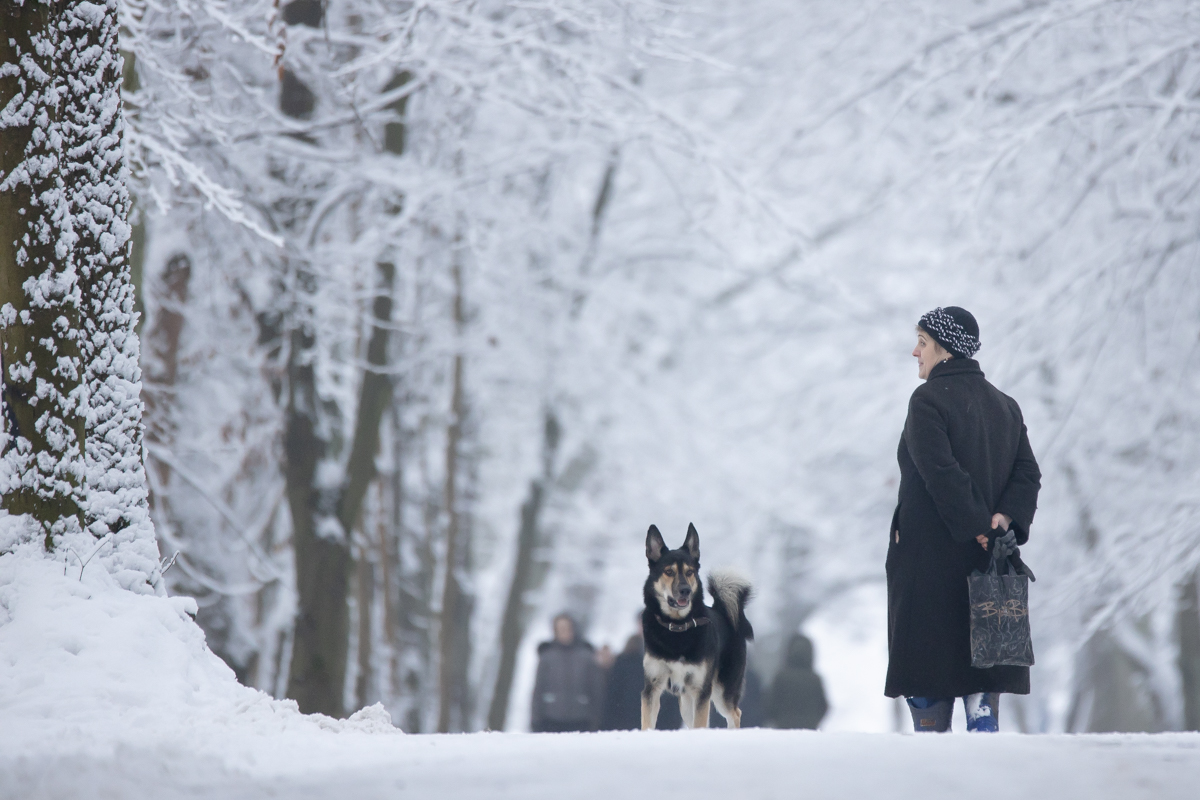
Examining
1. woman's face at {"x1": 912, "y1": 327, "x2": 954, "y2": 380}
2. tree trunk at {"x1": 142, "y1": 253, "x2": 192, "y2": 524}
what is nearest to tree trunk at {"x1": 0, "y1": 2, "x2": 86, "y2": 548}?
woman's face at {"x1": 912, "y1": 327, "x2": 954, "y2": 380}

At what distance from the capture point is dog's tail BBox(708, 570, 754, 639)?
6.46 meters

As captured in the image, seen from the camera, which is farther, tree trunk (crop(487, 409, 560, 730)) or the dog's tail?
tree trunk (crop(487, 409, 560, 730))

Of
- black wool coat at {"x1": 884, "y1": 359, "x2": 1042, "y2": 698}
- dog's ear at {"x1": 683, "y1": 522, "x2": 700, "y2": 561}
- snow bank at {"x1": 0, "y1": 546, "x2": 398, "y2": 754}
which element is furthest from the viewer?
dog's ear at {"x1": 683, "y1": 522, "x2": 700, "y2": 561}

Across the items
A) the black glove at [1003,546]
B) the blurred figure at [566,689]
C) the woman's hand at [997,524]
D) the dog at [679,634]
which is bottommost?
the blurred figure at [566,689]

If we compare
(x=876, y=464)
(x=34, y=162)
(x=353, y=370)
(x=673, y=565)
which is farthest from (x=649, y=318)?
(x=34, y=162)

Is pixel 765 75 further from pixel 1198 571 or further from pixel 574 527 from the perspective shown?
pixel 574 527

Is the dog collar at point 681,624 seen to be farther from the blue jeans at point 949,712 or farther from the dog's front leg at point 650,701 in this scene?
the blue jeans at point 949,712

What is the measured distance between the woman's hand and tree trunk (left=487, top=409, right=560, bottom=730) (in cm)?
1038

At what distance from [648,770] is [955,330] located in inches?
97.3

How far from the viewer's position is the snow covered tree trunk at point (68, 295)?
16.2 ft

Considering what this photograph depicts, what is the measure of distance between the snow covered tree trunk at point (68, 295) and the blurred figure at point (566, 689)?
20.0ft

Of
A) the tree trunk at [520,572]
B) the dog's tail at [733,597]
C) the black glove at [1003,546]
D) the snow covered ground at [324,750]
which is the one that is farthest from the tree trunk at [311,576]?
the tree trunk at [520,572]

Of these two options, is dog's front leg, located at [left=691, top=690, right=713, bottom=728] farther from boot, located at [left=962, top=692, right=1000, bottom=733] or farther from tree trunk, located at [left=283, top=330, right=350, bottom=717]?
tree trunk, located at [left=283, top=330, right=350, bottom=717]

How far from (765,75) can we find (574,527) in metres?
9.03
